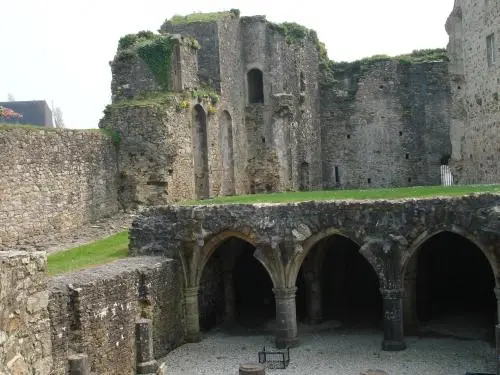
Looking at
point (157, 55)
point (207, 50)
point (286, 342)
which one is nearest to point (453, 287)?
point (286, 342)

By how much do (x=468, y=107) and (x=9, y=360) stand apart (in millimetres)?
21482

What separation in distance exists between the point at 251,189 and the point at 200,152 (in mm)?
5257

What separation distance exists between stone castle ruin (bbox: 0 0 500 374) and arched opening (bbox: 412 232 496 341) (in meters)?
0.08

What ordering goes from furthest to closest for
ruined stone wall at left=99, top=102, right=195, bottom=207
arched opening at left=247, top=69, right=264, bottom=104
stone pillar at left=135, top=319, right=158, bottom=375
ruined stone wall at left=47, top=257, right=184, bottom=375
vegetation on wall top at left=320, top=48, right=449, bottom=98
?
vegetation on wall top at left=320, top=48, right=449, bottom=98 < arched opening at left=247, top=69, right=264, bottom=104 < ruined stone wall at left=99, top=102, right=195, bottom=207 < stone pillar at left=135, top=319, right=158, bottom=375 < ruined stone wall at left=47, top=257, right=184, bottom=375

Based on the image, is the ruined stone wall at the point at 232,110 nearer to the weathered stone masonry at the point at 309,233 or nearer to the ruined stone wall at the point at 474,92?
the ruined stone wall at the point at 474,92

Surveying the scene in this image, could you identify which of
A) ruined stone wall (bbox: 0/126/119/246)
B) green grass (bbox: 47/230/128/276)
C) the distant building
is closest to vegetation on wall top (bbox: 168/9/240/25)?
ruined stone wall (bbox: 0/126/119/246)

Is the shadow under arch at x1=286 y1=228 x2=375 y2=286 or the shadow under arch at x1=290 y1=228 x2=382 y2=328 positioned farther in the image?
the shadow under arch at x1=290 y1=228 x2=382 y2=328

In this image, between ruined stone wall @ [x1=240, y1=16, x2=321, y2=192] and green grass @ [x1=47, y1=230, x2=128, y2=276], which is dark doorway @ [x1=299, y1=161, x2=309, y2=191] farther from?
green grass @ [x1=47, y1=230, x2=128, y2=276]

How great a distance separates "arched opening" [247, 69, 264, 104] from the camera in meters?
32.7

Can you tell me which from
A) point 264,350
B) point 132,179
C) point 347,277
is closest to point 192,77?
point 132,179

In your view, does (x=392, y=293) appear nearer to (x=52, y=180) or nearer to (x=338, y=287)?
(x=338, y=287)

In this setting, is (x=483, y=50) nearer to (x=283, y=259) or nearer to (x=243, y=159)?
(x=283, y=259)

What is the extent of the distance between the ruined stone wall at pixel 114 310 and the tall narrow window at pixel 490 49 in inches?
467

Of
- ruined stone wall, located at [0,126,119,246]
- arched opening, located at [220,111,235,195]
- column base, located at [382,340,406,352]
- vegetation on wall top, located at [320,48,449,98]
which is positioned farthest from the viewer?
vegetation on wall top, located at [320,48,449,98]
